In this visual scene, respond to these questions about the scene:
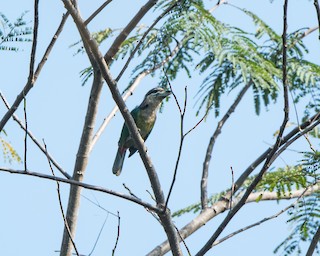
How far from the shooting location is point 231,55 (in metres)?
5.19

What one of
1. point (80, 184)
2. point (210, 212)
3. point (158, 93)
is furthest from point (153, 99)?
point (80, 184)

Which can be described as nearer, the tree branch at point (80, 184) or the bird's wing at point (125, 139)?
the tree branch at point (80, 184)

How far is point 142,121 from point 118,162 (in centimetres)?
46

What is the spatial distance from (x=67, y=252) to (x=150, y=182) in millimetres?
720

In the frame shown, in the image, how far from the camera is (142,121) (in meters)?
7.34

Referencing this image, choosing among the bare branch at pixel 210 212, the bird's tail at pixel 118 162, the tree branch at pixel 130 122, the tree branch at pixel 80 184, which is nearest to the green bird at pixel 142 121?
the bird's tail at pixel 118 162

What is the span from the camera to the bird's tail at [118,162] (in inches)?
277

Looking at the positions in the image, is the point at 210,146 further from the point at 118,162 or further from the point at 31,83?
the point at 31,83

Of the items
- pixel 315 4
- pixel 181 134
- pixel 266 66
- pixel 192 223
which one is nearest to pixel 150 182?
pixel 181 134

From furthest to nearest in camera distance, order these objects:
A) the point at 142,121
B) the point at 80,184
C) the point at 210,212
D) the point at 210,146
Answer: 1. the point at 142,121
2. the point at 210,146
3. the point at 210,212
4. the point at 80,184

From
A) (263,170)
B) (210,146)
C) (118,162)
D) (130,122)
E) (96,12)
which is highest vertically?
(118,162)

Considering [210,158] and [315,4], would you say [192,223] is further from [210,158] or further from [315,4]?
[315,4]

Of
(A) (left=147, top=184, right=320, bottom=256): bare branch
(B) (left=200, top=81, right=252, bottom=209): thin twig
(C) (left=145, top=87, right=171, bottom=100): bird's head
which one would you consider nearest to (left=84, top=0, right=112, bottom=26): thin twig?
(A) (left=147, top=184, right=320, bottom=256): bare branch

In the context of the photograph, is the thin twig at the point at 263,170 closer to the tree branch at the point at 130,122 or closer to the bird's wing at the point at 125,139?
the tree branch at the point at 130,122
